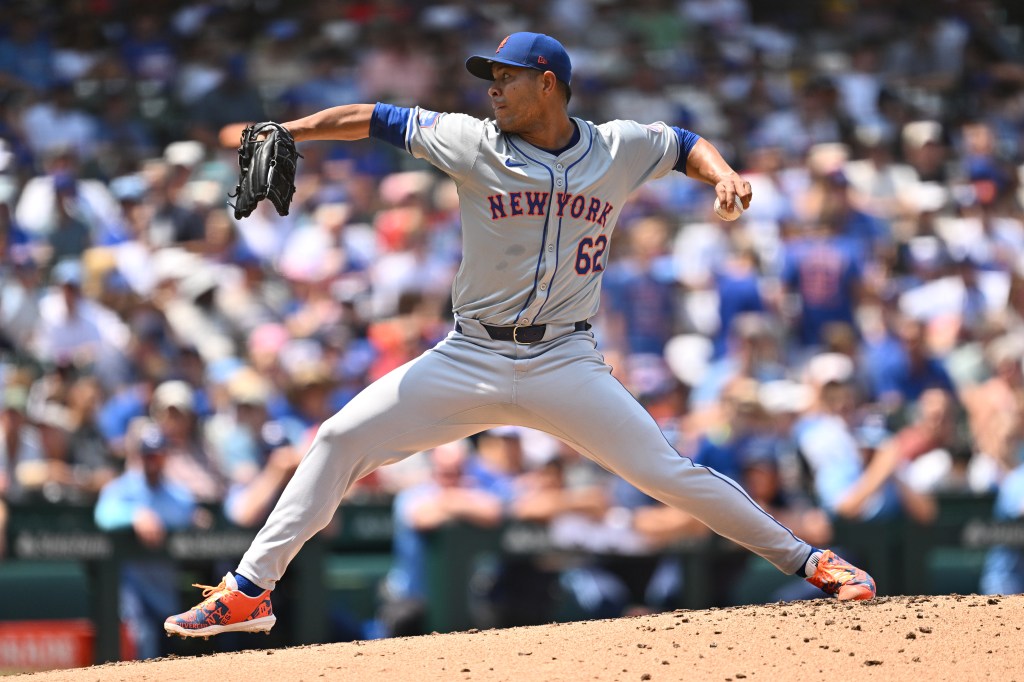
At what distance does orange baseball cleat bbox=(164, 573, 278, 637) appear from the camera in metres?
4.44

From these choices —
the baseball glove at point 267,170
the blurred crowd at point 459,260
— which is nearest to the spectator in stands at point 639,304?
the blurred crowd at point 459,260

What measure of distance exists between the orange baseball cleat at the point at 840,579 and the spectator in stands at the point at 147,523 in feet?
10.6

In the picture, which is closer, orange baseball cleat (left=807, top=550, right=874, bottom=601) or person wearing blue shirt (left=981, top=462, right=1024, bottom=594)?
orange baseball cleat (left=807, top=550, right=874, bottom=601)

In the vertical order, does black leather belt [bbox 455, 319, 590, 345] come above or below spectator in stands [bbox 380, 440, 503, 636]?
above

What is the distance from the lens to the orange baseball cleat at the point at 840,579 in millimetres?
4918

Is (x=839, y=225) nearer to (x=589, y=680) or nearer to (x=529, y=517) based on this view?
(x=529, y=517)

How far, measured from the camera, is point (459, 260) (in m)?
9.98

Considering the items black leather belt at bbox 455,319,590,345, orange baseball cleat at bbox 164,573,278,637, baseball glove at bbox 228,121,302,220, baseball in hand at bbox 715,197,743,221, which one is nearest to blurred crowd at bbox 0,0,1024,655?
orange baseball cleat at bbox 164,573,278,637

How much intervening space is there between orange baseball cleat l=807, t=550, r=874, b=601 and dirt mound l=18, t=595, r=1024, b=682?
0.06 m

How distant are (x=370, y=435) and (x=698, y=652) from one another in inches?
46.7

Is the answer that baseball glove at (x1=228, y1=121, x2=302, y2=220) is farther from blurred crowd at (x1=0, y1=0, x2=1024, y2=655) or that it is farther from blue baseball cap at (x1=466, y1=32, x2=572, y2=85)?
blurred crowd at (x1=0, y1=0, x2=1024, y2=655)

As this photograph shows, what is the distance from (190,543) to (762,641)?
3.19 m

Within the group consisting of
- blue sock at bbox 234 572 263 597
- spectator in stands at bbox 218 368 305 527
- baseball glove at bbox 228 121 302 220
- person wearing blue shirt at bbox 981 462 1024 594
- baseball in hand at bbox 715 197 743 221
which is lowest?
person wearing blue shirt at bbox 981 462 1024 594

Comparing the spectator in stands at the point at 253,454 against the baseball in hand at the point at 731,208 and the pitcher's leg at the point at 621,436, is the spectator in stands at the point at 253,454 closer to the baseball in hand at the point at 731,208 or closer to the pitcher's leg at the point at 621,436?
the pitcher's leg at the point at 621,436
